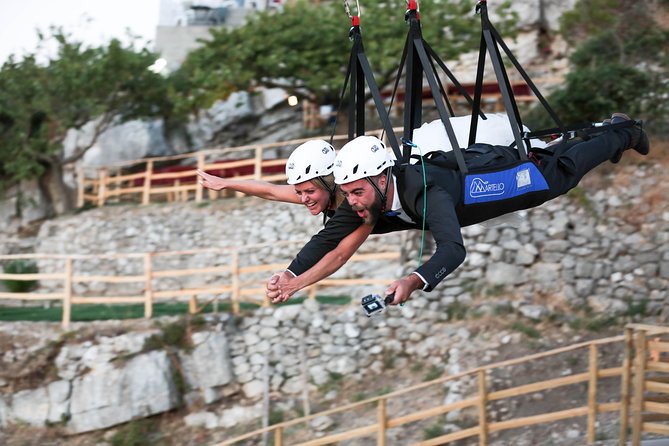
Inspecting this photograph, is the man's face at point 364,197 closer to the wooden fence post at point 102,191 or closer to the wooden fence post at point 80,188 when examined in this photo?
the wooden fence post at point 102,191

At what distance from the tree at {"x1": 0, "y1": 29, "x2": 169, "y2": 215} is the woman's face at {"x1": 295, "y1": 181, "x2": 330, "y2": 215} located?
682 inches

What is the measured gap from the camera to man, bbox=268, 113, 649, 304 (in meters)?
5.12

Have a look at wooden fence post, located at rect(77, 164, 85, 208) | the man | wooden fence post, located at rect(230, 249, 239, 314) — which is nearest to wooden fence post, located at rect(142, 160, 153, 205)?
wooden fence post, located at rect(77, 164, 85, 208)

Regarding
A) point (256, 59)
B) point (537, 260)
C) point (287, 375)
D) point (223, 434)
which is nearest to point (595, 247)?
point (537, 260)

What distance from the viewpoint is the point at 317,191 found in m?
5.94

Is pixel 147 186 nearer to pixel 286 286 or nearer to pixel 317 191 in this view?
pixel 317 191

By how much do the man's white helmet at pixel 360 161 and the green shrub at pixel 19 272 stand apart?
16.2 metres

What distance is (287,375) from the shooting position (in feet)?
50.9

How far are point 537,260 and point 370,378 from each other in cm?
341

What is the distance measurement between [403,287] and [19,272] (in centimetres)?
1730

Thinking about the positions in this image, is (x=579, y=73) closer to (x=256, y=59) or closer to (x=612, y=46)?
(x=612, y=46)

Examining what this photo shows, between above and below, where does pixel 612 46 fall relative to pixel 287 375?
above

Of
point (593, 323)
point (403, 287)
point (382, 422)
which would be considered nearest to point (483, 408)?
point (382, 422)

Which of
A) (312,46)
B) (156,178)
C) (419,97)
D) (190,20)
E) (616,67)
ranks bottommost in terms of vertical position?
(419,97)
